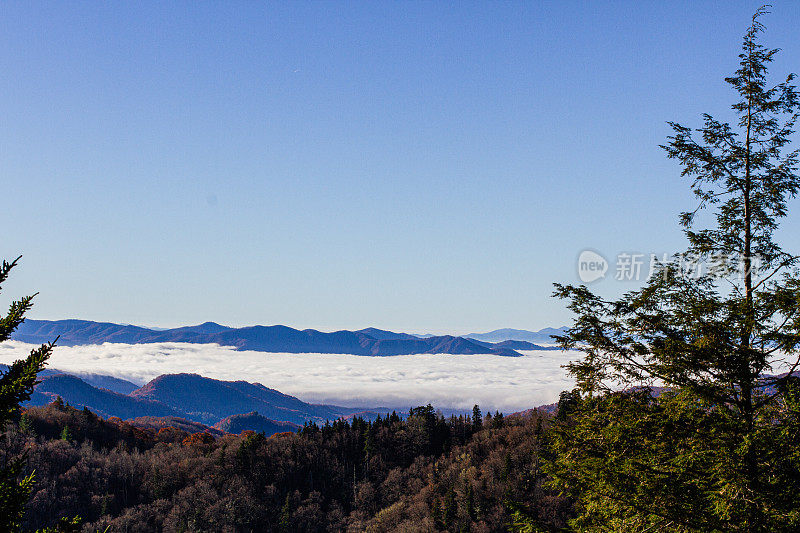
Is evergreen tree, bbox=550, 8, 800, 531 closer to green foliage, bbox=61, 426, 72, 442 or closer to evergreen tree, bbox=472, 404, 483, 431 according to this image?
evergreen tree, bbox=472, 404, 483, 431

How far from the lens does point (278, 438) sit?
499ft

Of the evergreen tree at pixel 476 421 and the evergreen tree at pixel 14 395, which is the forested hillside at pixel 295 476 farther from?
the evergreen tree at pixel 14 395

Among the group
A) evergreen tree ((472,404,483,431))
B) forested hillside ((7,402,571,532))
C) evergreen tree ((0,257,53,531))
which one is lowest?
forested hillside ((7,402,571,532))

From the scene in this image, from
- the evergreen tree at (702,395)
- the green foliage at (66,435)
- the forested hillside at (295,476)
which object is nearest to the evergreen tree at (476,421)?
the forested hillside at (295,476)

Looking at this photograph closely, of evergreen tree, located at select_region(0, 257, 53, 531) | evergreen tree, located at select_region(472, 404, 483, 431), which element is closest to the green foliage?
evergreen tree, located at select_region(472, 404, 483, 431)

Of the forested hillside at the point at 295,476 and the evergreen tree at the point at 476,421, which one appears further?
the evergreen tree at the point at 476,421

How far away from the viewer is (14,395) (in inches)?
386

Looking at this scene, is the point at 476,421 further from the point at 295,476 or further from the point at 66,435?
the point at 66,435

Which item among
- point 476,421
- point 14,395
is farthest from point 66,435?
point 14,395

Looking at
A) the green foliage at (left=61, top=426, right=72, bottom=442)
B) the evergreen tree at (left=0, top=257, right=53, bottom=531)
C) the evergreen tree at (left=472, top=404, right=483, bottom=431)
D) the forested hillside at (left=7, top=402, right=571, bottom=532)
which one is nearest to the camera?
the evergreen tree at (left=0, top=257, right=53, bottom=531)

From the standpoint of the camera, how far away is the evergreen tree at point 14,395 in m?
9.37

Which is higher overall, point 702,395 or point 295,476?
point 702,395

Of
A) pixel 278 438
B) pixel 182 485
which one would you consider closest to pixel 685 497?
pixel 182 485

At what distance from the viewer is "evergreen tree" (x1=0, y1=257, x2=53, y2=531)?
937 centimetres
